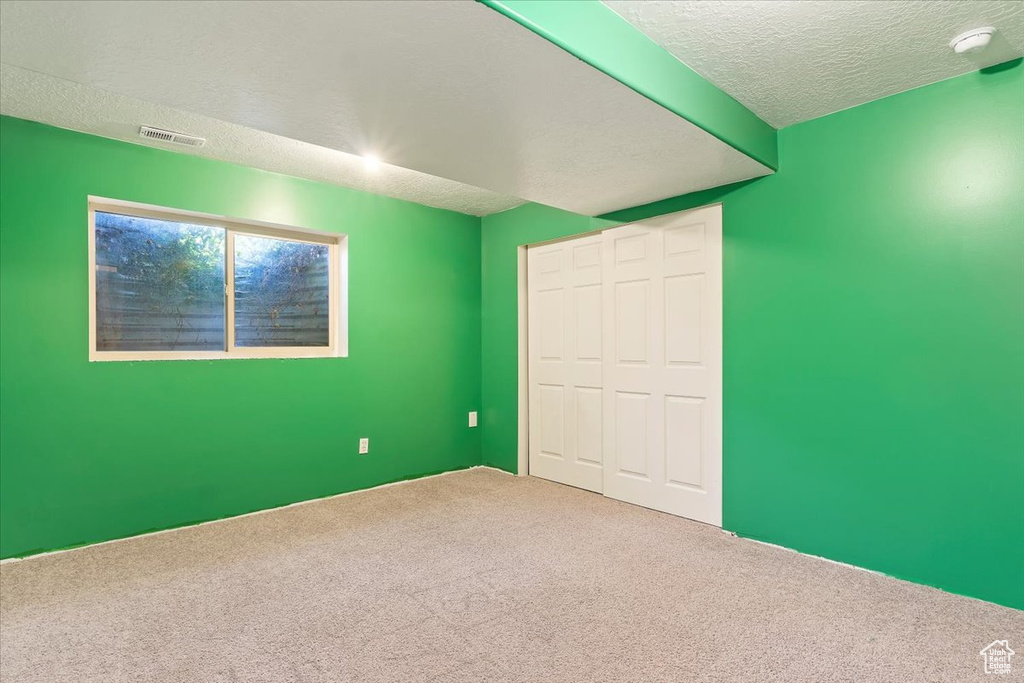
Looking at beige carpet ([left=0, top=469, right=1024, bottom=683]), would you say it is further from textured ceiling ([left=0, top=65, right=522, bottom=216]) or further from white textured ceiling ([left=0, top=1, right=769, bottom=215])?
textured ceiling ([left=0, top=65, right=522, bottom=216])

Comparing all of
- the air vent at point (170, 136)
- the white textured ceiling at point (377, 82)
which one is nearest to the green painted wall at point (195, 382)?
the air vent at point (170, 136)

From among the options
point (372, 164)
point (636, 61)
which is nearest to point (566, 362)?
point (372, 164)

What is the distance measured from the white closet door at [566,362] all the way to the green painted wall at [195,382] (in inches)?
29.7

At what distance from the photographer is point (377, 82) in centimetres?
176

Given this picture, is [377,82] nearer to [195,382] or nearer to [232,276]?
[232,276]

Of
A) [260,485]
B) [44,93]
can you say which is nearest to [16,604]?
[260,485]

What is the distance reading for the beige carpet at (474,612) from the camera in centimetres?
168

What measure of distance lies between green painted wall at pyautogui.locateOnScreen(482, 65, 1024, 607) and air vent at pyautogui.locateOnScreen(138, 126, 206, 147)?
3227 mm

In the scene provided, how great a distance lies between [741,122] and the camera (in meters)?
2.42

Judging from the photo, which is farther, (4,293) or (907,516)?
(4,293)

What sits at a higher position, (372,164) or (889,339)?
(372,164)

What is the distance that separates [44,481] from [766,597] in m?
3.81

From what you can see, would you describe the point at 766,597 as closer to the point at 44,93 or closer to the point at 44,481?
the point at 44,481

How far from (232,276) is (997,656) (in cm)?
448
